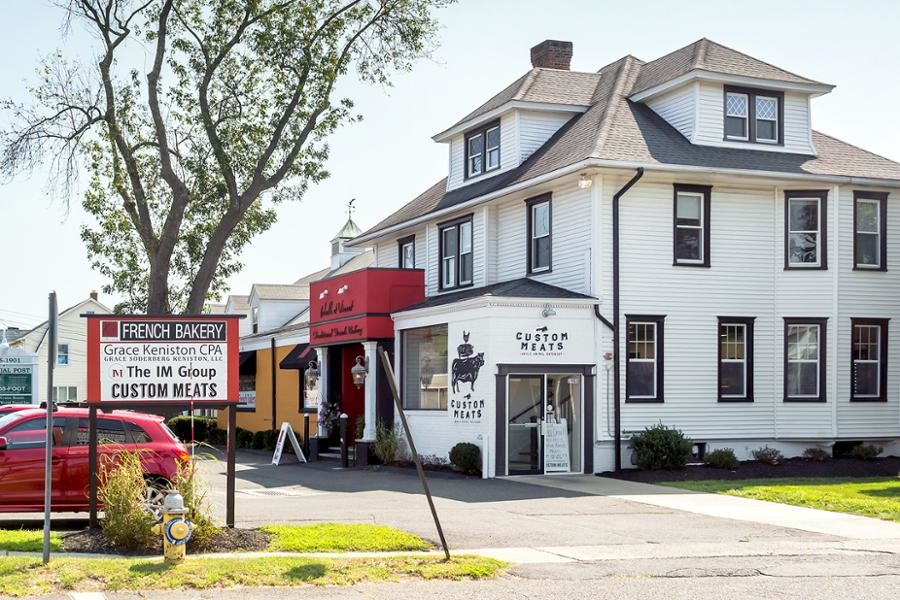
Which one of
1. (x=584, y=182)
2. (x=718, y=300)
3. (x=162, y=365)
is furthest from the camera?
(x=718, y=300)

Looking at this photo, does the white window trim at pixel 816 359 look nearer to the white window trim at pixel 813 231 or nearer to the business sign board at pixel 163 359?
the white window trim at pixel 813 231

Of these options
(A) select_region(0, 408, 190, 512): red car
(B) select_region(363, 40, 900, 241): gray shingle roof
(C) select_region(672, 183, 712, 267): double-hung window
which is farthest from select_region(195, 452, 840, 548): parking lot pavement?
(B) select_region(363, 40, 900, 241): gray shingle roof

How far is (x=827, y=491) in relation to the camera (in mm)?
20531

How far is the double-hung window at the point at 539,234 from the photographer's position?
26.8 meters

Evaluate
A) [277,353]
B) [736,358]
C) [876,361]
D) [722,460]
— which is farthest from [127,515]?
[277,353]

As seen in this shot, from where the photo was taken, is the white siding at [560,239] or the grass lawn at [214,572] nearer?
the grass lawn at [214,572]

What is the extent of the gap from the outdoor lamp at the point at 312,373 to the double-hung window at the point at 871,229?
585 inches

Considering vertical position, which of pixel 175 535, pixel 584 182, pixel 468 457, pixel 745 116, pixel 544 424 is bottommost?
pixel 468 457

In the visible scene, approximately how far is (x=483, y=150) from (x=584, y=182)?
23.0 ft

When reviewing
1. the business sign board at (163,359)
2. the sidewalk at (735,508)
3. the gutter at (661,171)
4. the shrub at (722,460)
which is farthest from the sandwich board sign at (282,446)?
the business sign board at (163,359)

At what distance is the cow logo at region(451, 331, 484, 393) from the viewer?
24641mm

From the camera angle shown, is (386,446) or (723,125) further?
(386,446)

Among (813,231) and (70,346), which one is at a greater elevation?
(813,231)

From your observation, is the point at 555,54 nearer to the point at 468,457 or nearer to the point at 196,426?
the point at 468,457
